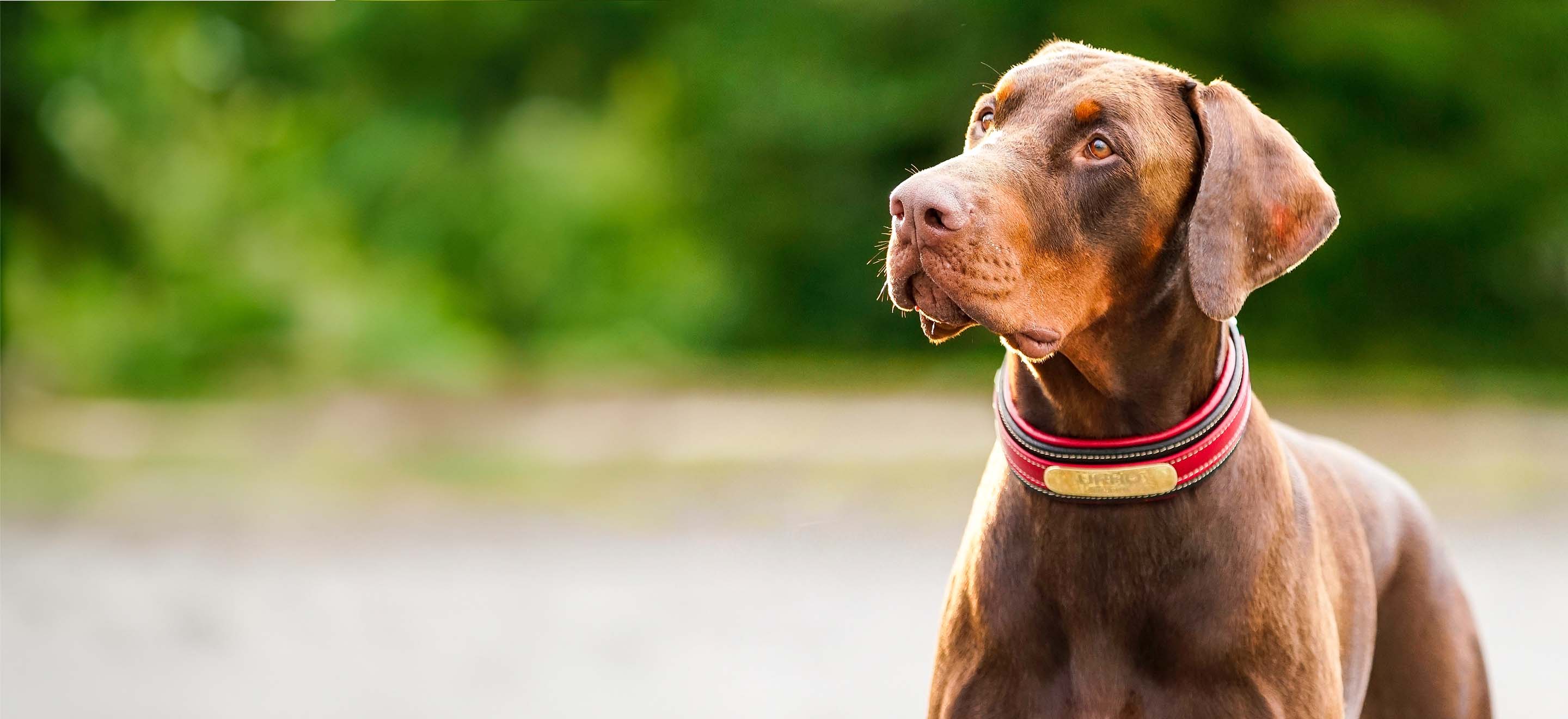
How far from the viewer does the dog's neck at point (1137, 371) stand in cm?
293

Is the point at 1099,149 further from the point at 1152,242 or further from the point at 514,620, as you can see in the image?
the point at 514,620

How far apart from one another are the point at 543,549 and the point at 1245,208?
6358 mm

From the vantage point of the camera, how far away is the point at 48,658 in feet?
22.7

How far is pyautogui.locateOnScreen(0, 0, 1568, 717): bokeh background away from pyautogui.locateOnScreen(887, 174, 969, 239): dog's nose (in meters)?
3.60

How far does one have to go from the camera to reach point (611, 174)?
15.2m

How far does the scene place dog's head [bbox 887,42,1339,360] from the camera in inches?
107

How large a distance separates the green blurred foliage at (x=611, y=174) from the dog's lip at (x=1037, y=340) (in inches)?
402

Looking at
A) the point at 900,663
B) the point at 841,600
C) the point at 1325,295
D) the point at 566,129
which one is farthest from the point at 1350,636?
the point at 566,129

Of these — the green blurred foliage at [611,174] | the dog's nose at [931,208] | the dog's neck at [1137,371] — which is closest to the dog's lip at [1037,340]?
the dog's neck at [1137,371]

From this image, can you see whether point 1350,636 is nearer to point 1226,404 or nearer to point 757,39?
point 1226,404

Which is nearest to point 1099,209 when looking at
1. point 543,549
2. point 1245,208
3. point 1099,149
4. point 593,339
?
point 1099,149

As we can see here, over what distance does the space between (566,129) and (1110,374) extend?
12.8 metres

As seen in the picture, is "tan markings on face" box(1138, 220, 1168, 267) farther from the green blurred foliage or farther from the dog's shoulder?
the green blurred foliage

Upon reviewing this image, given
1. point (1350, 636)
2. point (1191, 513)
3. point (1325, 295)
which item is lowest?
point (1350, 636)
